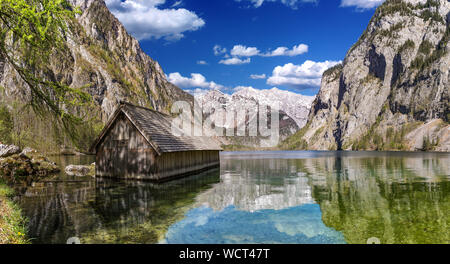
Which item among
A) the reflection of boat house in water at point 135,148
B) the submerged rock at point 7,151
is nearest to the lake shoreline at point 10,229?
the reflection of boat house in water at point 135,148

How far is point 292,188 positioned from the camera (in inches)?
981

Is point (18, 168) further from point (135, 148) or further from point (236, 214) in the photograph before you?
point (236, 214)

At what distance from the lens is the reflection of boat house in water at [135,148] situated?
85.7 feet

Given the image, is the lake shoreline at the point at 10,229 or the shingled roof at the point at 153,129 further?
the shingled roof at the point at 153,129

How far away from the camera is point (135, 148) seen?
26.8 metres

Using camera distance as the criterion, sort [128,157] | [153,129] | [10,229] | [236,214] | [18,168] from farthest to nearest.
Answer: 1. [18,168]
2. [153,129]
3. [128,157]
4. [236,214]
5. [10,229]

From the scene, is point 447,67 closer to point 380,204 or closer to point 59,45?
point 380,204

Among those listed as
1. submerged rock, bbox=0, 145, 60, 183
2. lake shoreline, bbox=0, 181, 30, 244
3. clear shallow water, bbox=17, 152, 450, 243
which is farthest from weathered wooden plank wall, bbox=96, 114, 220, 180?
lake shoreline, bbox=0, 181, 30, 244

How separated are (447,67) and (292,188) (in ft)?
640

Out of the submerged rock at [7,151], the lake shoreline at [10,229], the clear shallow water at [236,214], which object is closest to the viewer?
the lake shoreline at [10,229]

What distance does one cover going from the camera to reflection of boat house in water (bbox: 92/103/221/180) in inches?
1028

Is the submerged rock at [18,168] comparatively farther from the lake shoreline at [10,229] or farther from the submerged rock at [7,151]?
the lake shoreline at [10,229]

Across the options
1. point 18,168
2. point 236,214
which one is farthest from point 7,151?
point 236,214

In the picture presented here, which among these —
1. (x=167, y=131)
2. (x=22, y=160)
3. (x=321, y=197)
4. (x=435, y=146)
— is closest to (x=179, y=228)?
(x=321, y=197)
